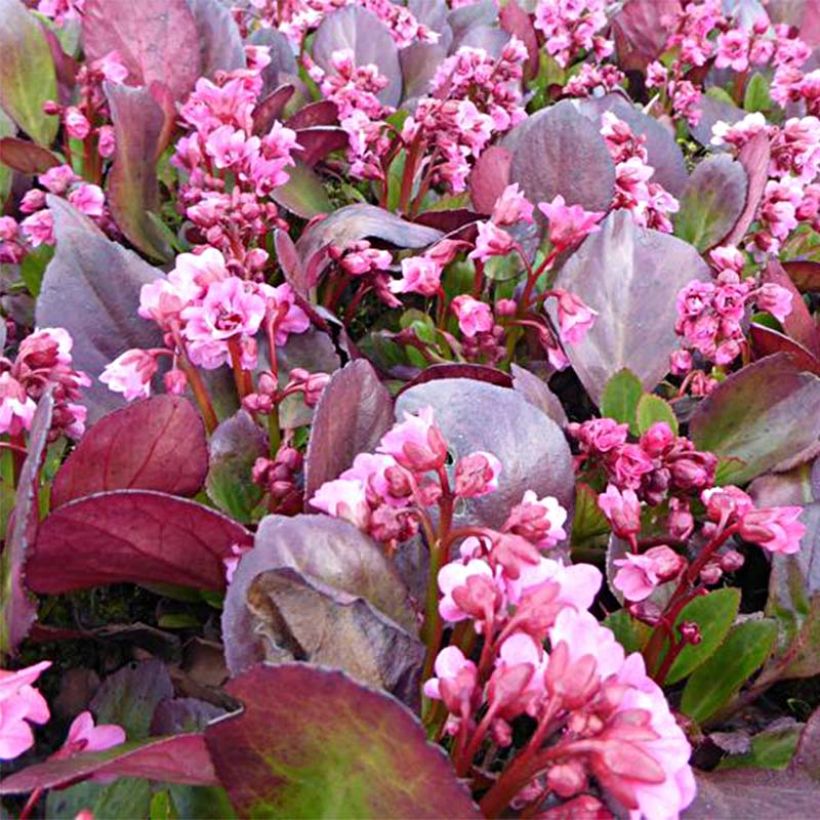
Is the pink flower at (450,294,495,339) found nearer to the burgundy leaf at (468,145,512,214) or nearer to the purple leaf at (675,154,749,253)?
the burgundy leaf at (468,145,512,214)

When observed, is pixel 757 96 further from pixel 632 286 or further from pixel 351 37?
pixel 632 286

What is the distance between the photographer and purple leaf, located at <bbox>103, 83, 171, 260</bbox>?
105 cm

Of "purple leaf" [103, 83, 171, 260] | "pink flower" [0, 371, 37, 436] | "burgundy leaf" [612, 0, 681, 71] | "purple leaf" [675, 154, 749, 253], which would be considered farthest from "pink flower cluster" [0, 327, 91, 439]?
"burgundy leaf" [612, 0, 681, 71]

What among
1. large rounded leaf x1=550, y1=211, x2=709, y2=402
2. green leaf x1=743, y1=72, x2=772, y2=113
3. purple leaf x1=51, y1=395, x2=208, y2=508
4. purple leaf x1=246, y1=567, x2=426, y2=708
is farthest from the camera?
green leaf x1=743, y1=72, x2=772, y2=113

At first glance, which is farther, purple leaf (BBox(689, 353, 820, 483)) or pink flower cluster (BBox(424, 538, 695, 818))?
purple leaf (BBox(689, 353, 820, 483))

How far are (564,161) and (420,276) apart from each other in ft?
0.82

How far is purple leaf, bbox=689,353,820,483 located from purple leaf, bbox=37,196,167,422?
487 mm

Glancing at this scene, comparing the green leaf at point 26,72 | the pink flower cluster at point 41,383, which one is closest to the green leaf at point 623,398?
the pink flower cluster at point 41,383

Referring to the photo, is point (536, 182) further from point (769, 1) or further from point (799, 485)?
point (769, 1)

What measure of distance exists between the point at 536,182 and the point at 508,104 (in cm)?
26

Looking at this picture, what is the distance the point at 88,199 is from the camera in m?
1.07

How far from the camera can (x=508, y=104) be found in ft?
4.43

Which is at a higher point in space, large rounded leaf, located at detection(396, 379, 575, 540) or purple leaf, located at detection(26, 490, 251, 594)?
large rounded leaf, located at detection(396, 379, 575, 540)

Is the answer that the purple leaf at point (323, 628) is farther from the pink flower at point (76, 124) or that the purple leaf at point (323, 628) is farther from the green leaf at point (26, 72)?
the green leaf at point (26, 72)
